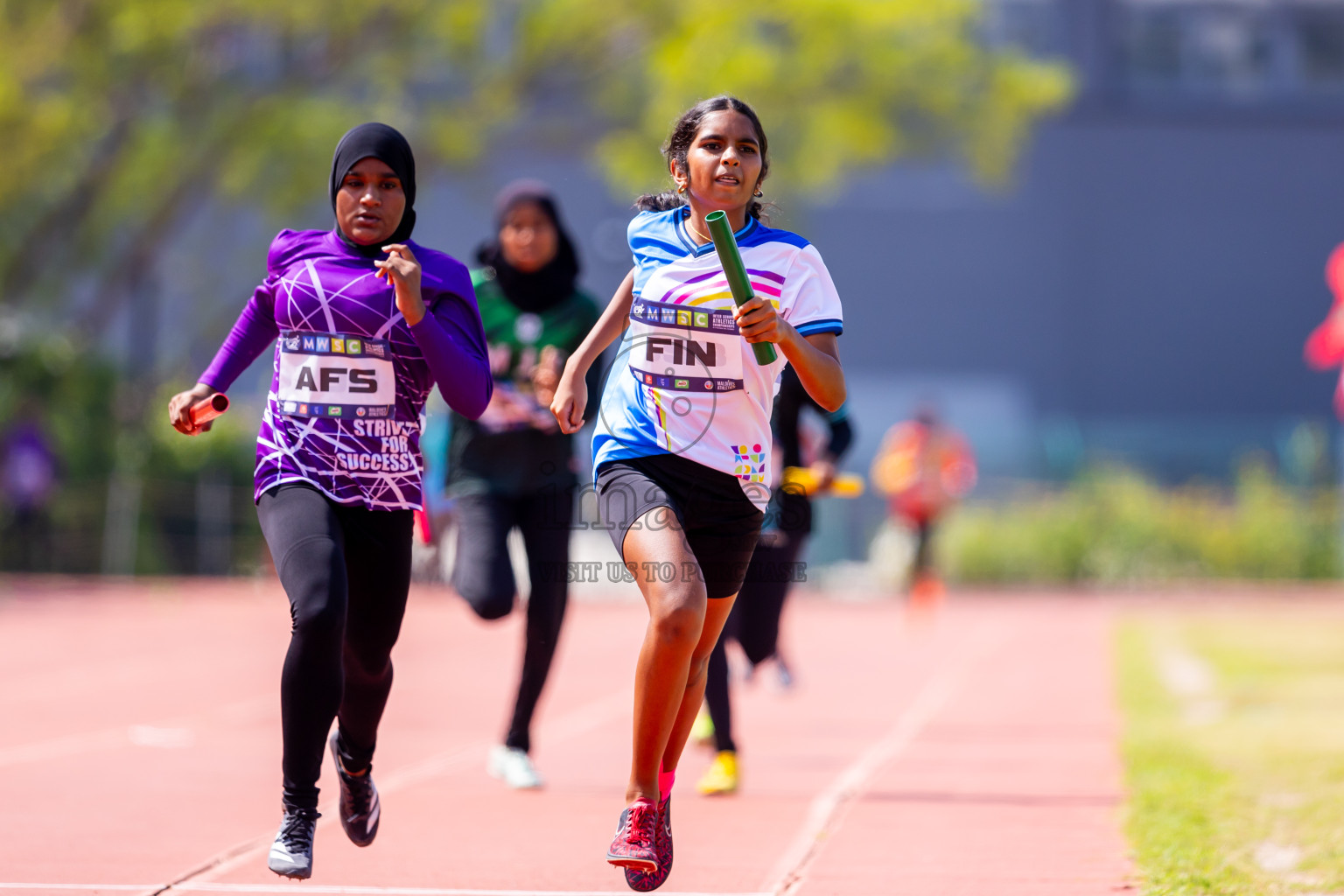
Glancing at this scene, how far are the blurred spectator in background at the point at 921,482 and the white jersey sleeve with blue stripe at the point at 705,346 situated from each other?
1279 centimetres

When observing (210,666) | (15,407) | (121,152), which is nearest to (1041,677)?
(210,666)

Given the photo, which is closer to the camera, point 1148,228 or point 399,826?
point 399,826

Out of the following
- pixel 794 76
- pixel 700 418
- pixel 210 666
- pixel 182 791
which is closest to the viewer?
pixel 700 418

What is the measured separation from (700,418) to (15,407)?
747 inches

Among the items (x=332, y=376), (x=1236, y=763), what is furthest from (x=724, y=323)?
(x=1236, y=763)

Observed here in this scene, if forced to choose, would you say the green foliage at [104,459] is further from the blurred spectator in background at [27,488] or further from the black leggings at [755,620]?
the black leggings at [755,620]

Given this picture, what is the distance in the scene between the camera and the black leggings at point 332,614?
4.70 metres

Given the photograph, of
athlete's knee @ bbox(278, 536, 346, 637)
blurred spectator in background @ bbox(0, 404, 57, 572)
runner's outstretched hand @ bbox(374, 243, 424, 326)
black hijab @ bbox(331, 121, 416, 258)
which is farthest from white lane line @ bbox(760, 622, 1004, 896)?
blurred spectator in background @ bbox(0, 404, 57, 572)

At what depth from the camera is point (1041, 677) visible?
44.3ft

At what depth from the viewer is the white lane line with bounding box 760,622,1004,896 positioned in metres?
5.54

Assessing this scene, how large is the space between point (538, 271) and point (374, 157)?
7.81 ft

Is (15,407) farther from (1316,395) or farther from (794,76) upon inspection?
(1316,395)

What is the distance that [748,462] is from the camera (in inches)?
189

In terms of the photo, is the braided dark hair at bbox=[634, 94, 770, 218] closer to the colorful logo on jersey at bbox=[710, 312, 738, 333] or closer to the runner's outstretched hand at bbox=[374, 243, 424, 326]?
the colorful logo on jersey at bbox=[710, 312, 738, 333]
